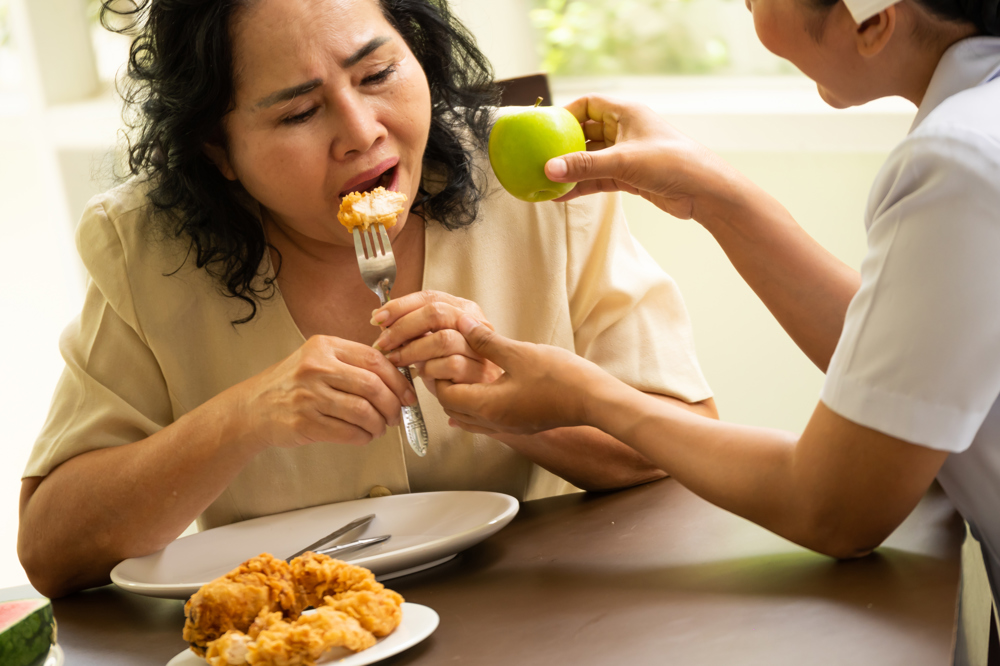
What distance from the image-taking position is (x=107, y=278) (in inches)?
61.4

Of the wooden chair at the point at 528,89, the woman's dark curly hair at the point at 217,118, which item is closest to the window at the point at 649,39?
the wooden chair at the point at 528,89

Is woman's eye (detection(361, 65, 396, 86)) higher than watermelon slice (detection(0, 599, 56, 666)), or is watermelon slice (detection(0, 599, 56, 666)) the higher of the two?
woman's eye (detection(361, 65, 396, 86))

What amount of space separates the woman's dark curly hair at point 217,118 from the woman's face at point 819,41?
71cm

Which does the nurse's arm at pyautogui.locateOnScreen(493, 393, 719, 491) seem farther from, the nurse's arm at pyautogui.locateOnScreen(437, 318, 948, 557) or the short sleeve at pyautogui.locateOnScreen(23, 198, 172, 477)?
the short sleeve at pyautogui.locateOnScreen(23, 198, 172, 477)

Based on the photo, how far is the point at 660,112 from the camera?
10.5 feet

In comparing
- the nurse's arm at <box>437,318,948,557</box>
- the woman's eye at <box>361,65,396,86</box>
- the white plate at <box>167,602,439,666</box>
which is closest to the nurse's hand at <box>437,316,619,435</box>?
the nurse's arm at <box>437,318,948,557</box>

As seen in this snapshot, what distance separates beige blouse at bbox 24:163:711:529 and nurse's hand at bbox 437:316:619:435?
0.30 metres

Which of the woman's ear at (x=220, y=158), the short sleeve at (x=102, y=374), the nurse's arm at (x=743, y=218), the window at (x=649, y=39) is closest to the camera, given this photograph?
the nurse's arm at (x=743, y=218)

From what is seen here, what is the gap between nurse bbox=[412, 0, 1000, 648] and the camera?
2.85 ft

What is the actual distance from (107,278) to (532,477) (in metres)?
0.82

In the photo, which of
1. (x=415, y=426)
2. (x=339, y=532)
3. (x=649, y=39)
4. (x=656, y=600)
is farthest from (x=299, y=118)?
(x=649, y=39)

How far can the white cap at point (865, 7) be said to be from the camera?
0.94 meters

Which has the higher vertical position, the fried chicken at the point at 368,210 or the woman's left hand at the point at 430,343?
the fried chicken at the point at 368,210

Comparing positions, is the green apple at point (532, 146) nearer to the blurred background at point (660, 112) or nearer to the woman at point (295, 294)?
the woman at point (295, 294)
